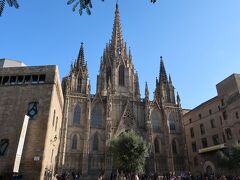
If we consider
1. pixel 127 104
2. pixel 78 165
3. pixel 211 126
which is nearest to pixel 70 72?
pixel 127 104

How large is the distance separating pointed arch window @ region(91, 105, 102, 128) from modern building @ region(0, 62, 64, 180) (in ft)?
51.4

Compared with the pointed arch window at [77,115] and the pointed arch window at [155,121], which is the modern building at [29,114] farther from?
the pointed arch window at [155,121]

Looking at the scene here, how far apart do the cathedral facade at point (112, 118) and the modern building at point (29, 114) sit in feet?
41.8

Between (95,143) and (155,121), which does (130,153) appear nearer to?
(95,143)

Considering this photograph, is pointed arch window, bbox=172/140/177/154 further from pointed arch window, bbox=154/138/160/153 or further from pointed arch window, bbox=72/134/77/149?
pointed arch window, bbox=72/134/77/149

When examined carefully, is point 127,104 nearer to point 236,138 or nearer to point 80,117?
point 80,117

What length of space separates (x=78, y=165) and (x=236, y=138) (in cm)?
2324

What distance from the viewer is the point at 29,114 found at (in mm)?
21828

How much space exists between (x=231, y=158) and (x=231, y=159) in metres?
0.11

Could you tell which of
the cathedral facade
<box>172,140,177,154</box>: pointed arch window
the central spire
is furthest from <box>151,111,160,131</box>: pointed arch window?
the central spire

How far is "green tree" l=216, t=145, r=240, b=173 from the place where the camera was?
85.7ft

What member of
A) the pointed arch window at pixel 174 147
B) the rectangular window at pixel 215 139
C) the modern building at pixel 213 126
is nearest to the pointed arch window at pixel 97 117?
the pointed arch window at pixel 174 147

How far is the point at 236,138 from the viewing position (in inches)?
1211

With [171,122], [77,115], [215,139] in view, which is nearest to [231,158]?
[215,139]
